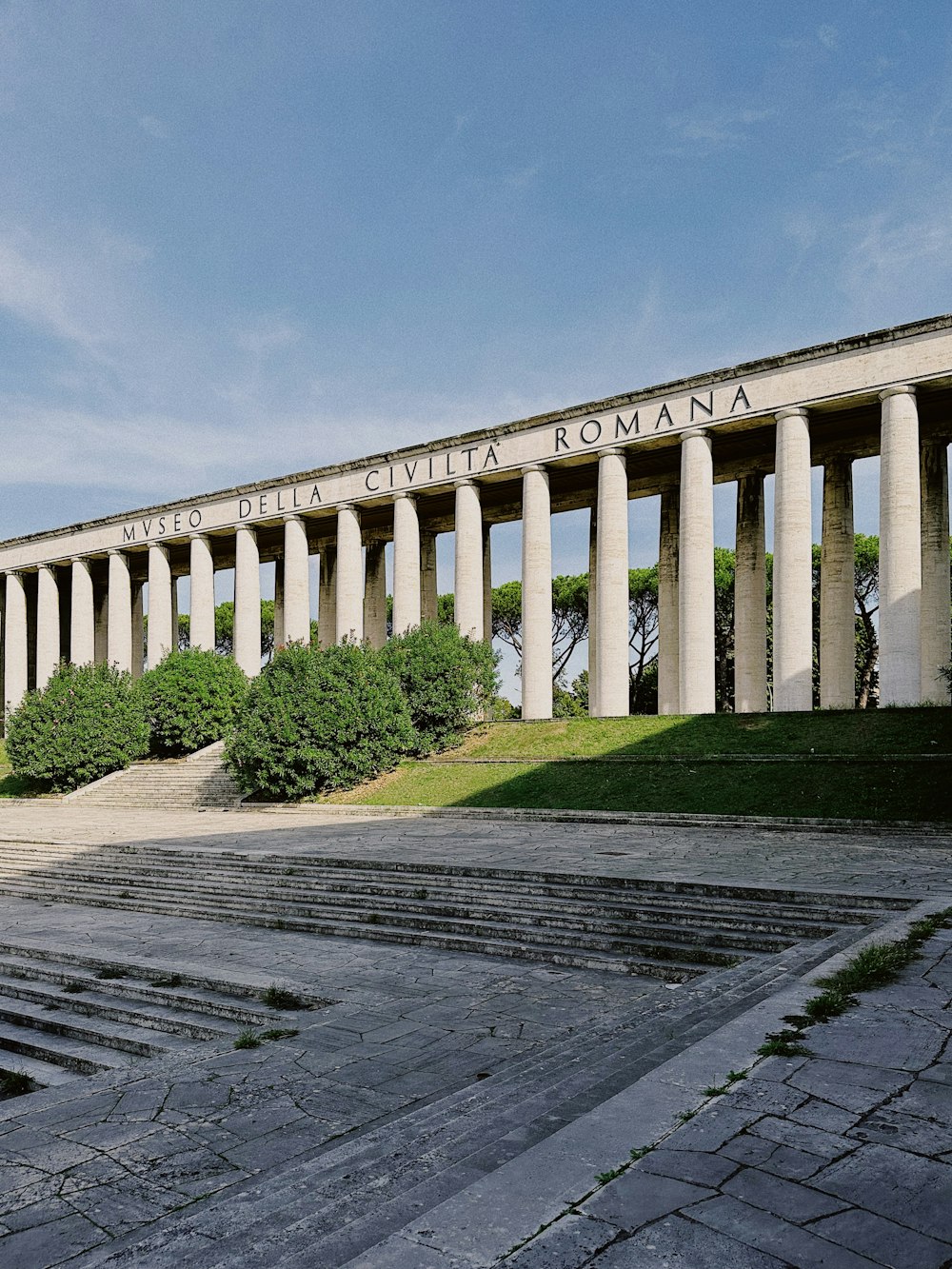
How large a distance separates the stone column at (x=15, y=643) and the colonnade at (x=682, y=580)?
2.20 meters

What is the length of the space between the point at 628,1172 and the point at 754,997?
292cm

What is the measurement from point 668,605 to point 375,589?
1460 centimetres

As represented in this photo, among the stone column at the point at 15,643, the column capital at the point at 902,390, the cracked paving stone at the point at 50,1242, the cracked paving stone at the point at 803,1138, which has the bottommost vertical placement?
the cracked paving stone at the point at 50,1242

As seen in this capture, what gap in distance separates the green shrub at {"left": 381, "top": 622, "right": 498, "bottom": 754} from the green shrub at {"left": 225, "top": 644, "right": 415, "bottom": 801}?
1585 mm

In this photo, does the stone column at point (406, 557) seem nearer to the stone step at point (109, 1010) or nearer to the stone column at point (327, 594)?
the stone column at point (327, 594)

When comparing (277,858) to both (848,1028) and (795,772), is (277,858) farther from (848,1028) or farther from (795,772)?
(795,772)

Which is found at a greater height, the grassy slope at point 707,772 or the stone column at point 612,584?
the stone column at point 612,584

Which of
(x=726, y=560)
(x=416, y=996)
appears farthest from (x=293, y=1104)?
(x=726, y=560)

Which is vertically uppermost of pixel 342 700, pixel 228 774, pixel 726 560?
pixel 726 560

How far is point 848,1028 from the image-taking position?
477 cm

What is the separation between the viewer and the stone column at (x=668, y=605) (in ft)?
116

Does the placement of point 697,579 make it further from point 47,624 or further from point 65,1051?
point 47,624

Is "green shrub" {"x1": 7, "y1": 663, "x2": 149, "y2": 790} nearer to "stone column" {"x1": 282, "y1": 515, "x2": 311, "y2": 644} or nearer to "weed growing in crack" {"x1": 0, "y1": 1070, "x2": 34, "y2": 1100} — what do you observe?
"stone column" {"x1": 282, "y1": 515, "x2": 311, "y2": 644}

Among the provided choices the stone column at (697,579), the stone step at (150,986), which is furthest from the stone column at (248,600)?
the stone step at (150,986)
